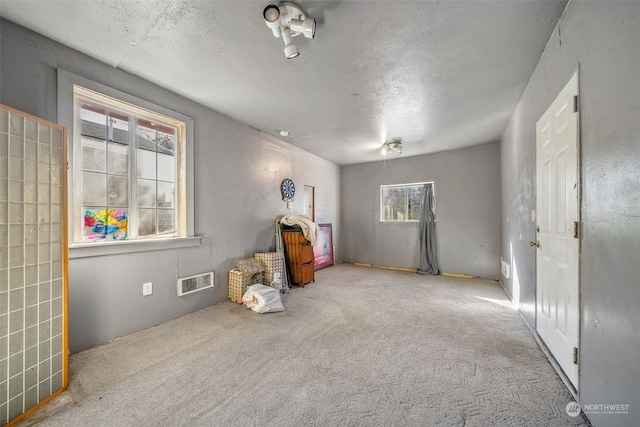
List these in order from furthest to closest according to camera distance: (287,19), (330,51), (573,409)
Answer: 1. (330,51)
2. (287,19)
3. (573,409)

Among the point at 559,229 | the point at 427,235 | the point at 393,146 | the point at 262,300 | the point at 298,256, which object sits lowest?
the point at 262,300

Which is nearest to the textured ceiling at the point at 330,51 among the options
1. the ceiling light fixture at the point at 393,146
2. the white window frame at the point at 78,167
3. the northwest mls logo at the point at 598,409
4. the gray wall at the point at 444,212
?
the white window frame at the point at 78,167

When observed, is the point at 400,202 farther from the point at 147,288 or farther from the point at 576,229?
the point at 147,288

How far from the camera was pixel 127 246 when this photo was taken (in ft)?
7.34

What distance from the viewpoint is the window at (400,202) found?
5258 millimetres

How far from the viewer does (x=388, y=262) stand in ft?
18.0

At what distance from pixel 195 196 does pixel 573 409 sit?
11.9 ft

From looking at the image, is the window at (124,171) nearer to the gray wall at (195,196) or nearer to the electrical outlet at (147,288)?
the gray wall at (195,196)

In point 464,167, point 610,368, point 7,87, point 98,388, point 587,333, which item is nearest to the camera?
point 610,368

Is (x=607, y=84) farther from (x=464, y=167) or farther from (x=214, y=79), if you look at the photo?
(x=464, y=167)

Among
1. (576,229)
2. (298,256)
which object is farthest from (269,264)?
(576,229)

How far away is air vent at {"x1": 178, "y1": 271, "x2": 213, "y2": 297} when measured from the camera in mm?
2699

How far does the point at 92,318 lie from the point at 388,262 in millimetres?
4966

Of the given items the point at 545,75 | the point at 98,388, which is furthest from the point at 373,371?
the point at 545,75
